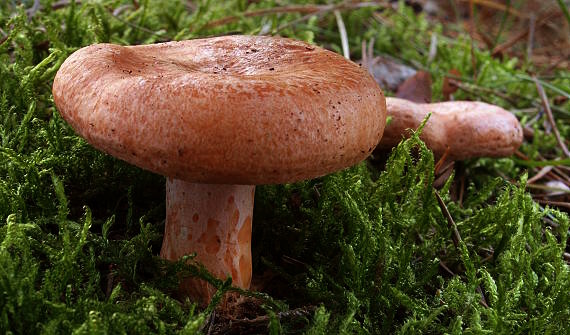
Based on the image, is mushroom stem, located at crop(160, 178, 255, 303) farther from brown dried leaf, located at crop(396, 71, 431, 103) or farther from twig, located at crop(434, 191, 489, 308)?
brown dried leaf, located at crop(396, 71, 431, 103)

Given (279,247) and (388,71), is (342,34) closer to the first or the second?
(388,71)

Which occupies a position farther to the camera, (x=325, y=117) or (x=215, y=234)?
(x=215, y=234)

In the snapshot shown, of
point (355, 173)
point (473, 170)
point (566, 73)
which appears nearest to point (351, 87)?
point (355, 173)

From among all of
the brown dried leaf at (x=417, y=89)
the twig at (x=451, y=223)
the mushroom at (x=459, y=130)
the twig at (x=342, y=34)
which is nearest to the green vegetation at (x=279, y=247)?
the twig at (x=451, y=223)

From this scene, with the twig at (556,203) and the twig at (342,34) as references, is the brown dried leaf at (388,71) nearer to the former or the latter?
the twig at (342,34)

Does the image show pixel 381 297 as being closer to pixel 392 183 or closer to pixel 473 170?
pixel 392 183

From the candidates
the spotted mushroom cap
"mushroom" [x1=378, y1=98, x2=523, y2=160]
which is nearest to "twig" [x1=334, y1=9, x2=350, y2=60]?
"mushroom" [x1=378, y1=98, x2=523, y2=160]
